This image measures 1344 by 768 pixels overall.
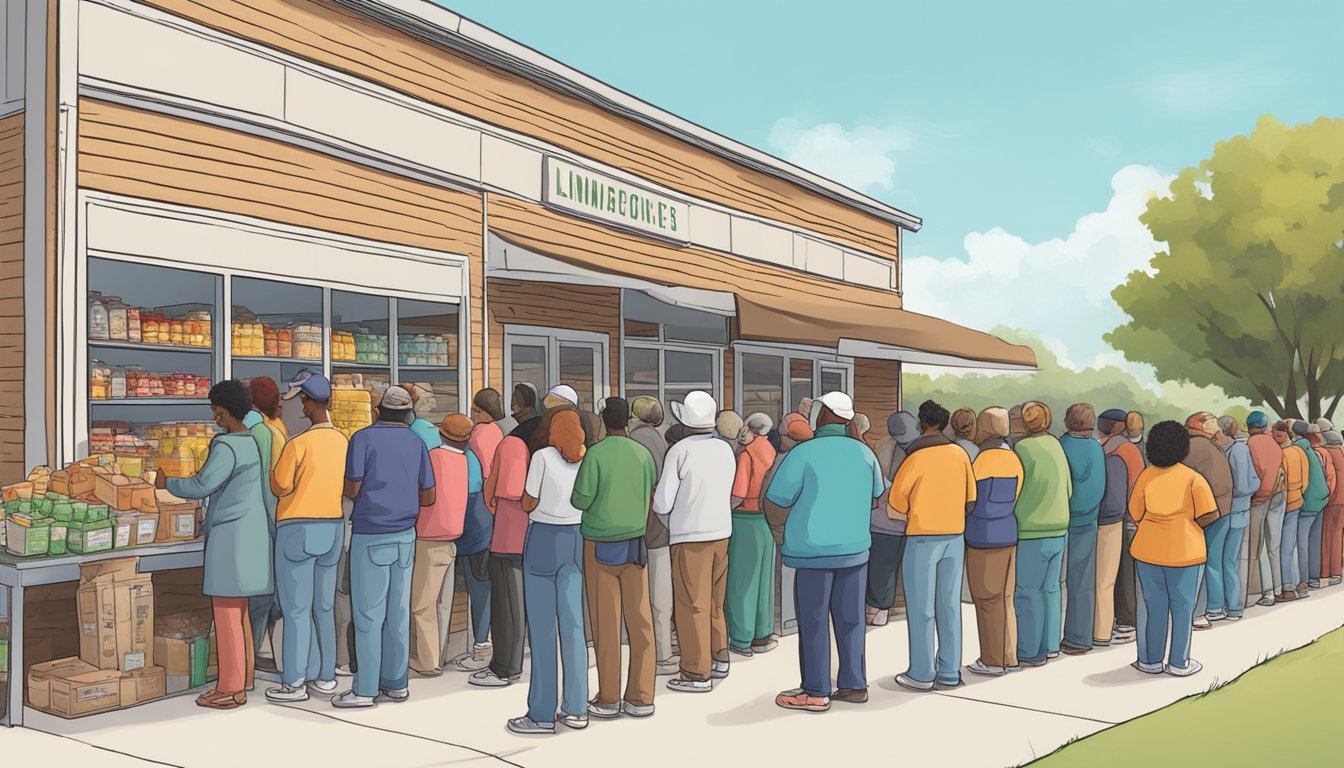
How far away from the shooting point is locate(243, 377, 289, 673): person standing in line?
6812 millimetres

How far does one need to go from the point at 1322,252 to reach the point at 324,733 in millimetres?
37666

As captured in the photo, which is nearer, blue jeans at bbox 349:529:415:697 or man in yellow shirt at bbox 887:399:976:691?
blue jeans at bbox 349:529:415:697

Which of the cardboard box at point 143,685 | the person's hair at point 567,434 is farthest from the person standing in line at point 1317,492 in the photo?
the cardboard box at point 143,685

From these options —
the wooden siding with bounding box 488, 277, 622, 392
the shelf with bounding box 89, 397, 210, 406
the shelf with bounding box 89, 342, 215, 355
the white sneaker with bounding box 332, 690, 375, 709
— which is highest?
the wooden siding with bounding box 488, 277, 622, 392

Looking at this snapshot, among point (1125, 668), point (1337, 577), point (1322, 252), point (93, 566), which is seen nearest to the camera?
point (93, 566)

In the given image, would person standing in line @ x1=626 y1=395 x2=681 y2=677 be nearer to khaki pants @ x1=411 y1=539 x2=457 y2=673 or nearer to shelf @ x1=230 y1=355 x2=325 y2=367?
khaki pants @ x1=411 y1=539 x2=457 y2=673

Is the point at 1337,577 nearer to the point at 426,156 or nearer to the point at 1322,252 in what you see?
the point at 426,156

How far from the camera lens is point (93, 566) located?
22.0 feet

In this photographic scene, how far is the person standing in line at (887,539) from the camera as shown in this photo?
8742 millimetres

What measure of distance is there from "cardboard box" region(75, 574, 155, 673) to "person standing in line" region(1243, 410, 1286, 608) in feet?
28.8

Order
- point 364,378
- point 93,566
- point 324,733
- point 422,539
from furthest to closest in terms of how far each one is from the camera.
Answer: point 364,378 → point 422,539 → point 93,566 → point 324,733

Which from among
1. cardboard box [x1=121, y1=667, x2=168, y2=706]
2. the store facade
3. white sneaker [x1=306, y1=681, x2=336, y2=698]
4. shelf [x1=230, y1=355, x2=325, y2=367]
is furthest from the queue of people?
shelf [x1=230, y1=355, x2=325, y2=367]

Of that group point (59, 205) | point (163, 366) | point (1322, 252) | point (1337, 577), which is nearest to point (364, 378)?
point (163, 366)

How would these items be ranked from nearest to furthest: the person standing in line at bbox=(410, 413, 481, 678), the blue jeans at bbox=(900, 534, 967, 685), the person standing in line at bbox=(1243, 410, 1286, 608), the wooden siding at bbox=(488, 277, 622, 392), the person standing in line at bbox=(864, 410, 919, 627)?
the blue jeans at bbox=(900, 534, 967, 685)
the person standing in line at bbox=(410, 413, 481, 678)
the person standing in line at bbox=(864, 410, 919, 627)
the person standing in line at bbox=(1243, 410, 1286, 608)
the wooden siding at bbox=(488, 277, 622, 392)
